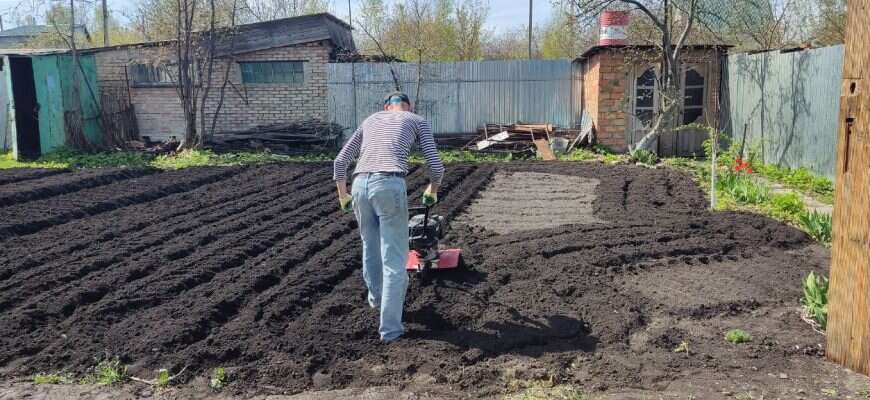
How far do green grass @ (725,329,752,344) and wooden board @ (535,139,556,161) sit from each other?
12109 millimetres

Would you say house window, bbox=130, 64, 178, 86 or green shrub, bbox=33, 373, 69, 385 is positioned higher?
house window, bbox=130, 64, 178, 86

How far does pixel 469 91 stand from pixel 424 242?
543 inches

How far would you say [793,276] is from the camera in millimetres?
6816

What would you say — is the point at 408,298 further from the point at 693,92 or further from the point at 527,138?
the point at 693,92

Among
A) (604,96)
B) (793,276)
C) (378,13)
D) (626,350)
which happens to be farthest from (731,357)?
(378,13)

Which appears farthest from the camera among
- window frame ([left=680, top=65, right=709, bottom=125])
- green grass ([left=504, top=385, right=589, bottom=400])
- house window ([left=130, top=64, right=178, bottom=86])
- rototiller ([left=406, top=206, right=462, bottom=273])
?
house window ([left=130, top=64, right=178, bottom=86])

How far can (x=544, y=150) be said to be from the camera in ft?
58.0

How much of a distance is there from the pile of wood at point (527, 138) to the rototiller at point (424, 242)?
11381 mm

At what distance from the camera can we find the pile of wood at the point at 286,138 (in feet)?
63.1

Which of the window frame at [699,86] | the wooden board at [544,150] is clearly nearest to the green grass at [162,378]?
the wooden board at [544,150]

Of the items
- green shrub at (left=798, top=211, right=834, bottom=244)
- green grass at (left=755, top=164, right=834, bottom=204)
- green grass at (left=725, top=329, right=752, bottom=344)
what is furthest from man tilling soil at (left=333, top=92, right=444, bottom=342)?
green grass at (left=755, top=164, right=834, bottom=204)

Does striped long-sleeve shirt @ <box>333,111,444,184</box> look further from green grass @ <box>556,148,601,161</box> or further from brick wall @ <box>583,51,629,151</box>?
brick wall @ <box>583,51,629,151</box>

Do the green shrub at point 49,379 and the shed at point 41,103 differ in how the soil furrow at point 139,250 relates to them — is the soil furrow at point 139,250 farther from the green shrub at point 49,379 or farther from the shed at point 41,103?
the shed at point 41,103

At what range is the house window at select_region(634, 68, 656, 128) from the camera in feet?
57.6
